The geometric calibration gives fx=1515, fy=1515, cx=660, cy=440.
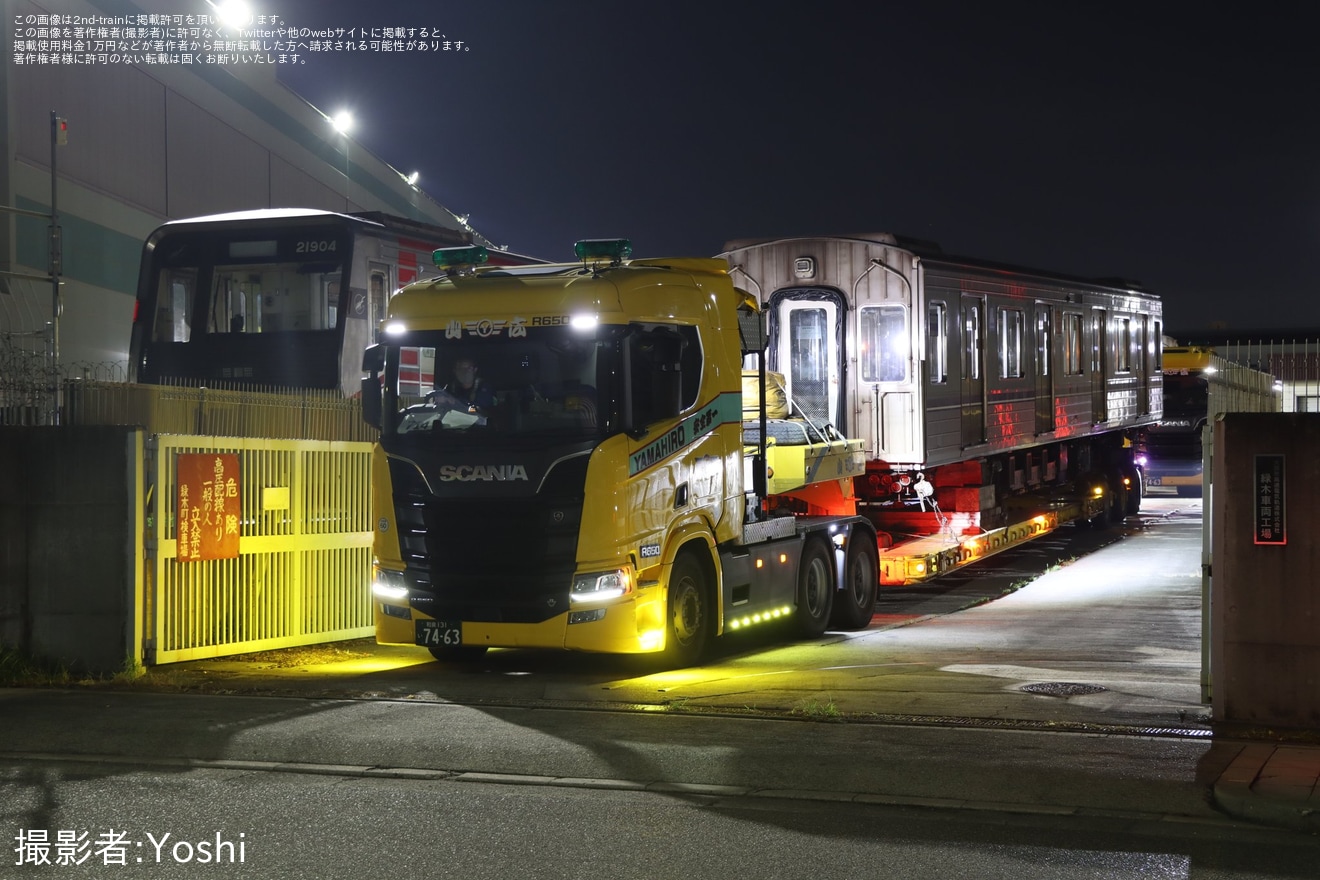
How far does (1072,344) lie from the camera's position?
25047 mm

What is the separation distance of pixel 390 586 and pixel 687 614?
8.12ft

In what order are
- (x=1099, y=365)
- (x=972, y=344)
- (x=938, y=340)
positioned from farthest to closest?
(x=1099, y=365)
(x=972, y=344)
(x=938, y=340)

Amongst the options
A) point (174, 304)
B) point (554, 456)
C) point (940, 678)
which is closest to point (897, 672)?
point (940, 678)

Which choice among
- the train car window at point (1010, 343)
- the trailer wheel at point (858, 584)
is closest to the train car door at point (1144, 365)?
the train car window at point (1010, 343)

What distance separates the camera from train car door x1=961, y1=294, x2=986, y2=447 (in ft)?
66.8

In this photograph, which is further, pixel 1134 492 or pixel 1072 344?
pixel 1134 492

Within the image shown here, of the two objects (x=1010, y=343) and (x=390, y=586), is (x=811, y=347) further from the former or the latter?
(x=390, y=586)

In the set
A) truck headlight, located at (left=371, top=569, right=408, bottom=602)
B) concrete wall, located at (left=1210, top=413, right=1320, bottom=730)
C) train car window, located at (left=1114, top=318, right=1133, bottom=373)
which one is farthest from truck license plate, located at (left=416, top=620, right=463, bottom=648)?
train car window, located at (left=1114, top=318, right=1133, bottom=373)

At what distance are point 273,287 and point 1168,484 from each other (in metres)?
32.1

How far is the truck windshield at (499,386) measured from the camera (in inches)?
462

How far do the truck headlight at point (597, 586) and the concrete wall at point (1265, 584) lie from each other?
437cm

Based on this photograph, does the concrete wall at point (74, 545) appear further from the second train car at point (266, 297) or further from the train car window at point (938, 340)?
the train car window at point (938, 340)

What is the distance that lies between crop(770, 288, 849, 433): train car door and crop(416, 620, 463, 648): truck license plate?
322 inches

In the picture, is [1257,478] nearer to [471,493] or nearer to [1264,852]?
[1264,852]
